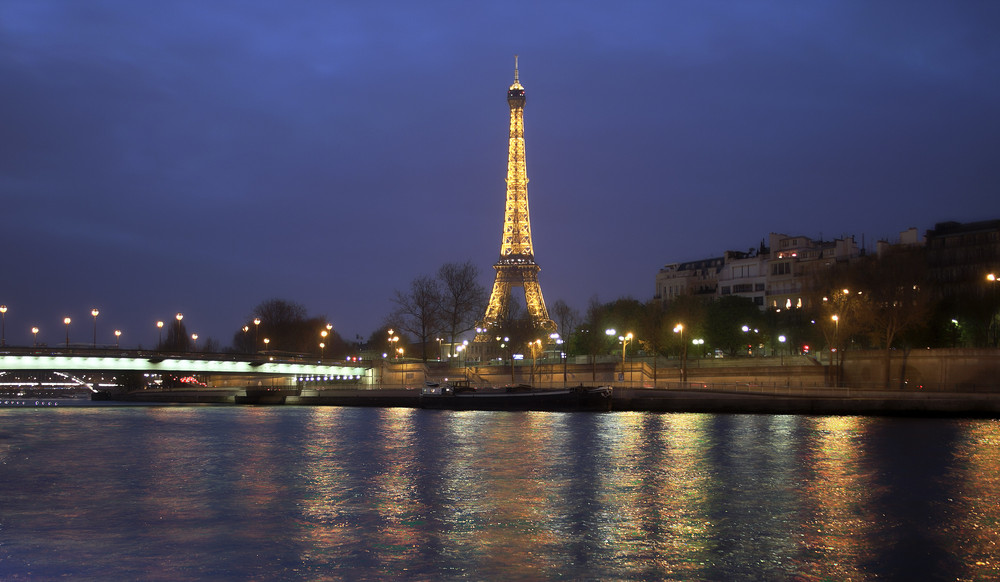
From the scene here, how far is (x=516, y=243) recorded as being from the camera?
114750 mm

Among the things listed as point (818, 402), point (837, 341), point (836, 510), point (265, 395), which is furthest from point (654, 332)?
point (836, 510)

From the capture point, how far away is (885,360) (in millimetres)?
58156

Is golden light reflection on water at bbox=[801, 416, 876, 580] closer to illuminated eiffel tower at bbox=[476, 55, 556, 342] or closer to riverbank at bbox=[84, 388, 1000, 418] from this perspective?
riverbank at bbox=[84, 388, 1000, 418]

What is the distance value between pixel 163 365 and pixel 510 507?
175 feet

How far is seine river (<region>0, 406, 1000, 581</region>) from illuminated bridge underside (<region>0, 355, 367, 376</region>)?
2402 centimetres

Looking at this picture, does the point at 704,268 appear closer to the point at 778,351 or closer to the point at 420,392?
the point at 778,351

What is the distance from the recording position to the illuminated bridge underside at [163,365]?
6028 centimetres

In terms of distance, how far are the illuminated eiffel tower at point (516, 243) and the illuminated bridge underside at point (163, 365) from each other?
1098 inches

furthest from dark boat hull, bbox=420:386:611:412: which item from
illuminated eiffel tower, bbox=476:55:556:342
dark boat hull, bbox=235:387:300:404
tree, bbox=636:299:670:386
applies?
illuminated eiffel tower, bbox=476:55:556:342

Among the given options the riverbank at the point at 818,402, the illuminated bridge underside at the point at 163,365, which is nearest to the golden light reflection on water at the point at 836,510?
the riverbank at the point at 818,402

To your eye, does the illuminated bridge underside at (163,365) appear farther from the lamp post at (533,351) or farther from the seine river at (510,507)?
the seine river at (510,507)

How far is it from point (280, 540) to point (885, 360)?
162 feet

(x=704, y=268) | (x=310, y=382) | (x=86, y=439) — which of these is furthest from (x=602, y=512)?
(x=704, y=268)

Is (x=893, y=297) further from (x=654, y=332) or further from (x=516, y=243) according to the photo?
(x=516, y=243)
